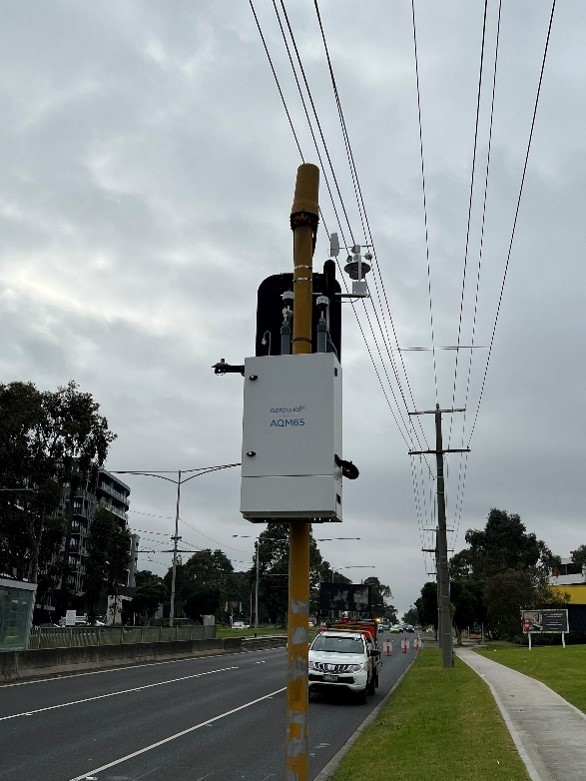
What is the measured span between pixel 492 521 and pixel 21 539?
76.1m

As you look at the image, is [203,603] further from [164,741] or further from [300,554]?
[300,554]

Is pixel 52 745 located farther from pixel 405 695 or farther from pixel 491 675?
pixel 491 675

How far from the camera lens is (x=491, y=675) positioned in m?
25.1

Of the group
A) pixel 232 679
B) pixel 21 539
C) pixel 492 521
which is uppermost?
pixel 492 521

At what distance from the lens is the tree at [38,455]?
47.9 metres

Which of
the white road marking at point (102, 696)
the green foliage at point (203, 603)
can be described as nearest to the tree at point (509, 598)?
the white road marking at point (102, 696)

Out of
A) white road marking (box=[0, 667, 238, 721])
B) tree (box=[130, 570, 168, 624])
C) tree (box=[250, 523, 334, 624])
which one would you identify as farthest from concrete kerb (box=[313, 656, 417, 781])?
tree (box=[250, 523, 334, 624])

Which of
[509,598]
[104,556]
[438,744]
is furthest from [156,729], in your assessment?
[104,556]

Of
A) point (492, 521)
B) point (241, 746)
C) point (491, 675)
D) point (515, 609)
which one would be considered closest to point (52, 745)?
point (241, 746)

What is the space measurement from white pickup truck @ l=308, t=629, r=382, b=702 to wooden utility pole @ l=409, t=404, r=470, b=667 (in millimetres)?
8175

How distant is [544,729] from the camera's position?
41.6ft

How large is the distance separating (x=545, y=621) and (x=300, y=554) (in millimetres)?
47265

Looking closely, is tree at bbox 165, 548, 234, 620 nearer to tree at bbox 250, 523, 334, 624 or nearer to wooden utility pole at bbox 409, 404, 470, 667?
tree at bbox 250, 523, 334, 624

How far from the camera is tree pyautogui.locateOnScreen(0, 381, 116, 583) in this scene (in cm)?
4794
